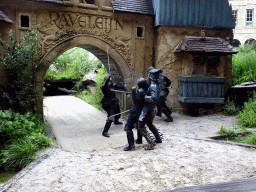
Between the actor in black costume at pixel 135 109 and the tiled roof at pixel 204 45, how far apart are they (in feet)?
12.8

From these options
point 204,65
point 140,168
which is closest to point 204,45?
point 204,65

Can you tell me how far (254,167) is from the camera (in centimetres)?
424

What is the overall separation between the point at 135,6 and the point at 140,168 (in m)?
6.52

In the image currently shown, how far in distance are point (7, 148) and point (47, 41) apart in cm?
377

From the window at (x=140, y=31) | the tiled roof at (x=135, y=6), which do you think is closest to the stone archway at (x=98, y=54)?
the window at (x=140, y=31)

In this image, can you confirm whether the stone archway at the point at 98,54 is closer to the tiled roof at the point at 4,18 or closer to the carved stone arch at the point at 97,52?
the carved stone arch at the point at 97,52

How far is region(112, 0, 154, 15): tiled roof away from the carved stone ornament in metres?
0.99

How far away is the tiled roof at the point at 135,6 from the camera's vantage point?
337 inches

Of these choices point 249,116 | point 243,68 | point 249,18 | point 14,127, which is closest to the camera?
point 14,127

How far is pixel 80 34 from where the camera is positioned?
8109 millimetres

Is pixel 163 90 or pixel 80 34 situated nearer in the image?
pixel 163 90

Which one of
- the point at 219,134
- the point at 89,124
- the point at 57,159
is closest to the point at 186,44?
the point at 219,134

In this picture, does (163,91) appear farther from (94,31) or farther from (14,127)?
(14,127)

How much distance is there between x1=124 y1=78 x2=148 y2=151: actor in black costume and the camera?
5259 mm
